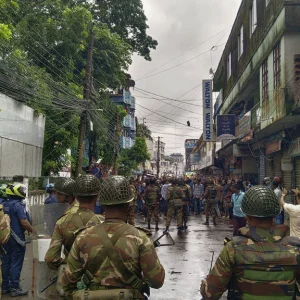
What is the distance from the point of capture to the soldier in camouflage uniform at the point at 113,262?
8.64 ft

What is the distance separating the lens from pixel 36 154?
1858cm

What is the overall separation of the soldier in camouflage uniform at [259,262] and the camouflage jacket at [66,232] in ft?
4.80

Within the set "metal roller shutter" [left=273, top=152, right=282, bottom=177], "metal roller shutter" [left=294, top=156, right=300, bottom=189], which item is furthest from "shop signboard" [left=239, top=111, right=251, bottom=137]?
"metal roller shutter" [left=294, top=156, right=300, bottom=189]

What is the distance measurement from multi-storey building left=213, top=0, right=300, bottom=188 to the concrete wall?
9.17m

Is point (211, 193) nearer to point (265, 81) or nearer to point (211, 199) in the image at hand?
point (211, 199)

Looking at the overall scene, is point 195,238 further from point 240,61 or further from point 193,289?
point 240,61

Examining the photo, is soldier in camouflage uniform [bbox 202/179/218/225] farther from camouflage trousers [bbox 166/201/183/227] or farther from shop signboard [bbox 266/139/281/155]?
shop signboard [bbox 266/139/281/155]

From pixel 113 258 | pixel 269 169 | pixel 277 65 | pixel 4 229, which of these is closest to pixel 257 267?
pixel 113 258

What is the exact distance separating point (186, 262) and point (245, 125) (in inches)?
450

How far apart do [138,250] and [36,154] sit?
54.6 feet

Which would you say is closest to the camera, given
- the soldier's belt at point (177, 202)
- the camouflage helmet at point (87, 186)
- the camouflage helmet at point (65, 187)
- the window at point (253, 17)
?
the camouflage helmet at point (87, 186)

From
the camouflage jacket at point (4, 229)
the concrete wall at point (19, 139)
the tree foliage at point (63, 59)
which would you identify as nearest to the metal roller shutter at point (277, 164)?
the tree foliage at point (63, 59)

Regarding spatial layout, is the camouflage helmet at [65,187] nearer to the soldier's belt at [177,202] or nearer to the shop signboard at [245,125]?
the soldier's belt at [177,202]

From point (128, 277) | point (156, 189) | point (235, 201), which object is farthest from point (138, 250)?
point (156, 189)
